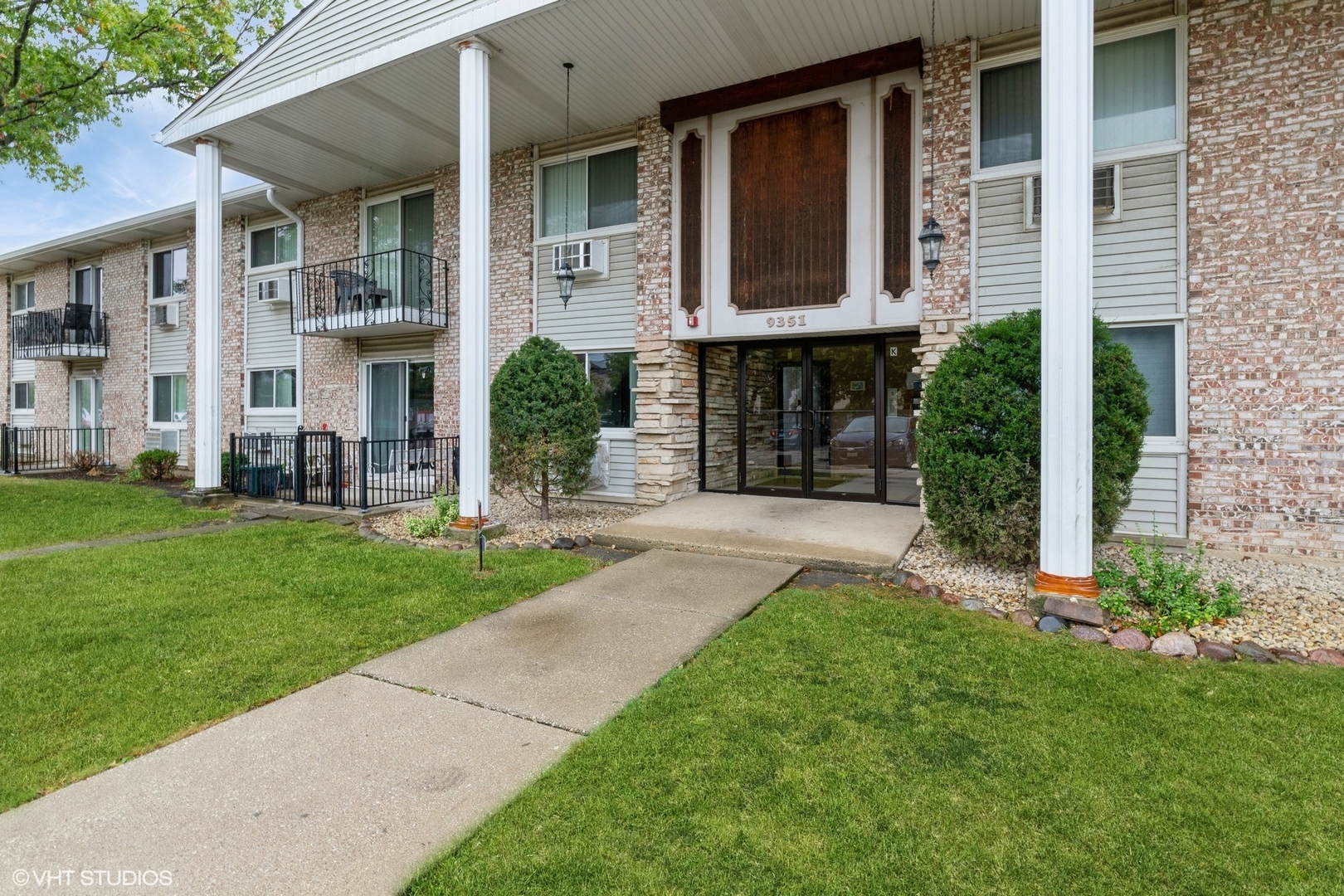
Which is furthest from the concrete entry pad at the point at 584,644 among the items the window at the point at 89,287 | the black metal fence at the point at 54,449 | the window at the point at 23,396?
the window at the point at 23,396

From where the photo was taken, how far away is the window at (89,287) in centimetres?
1502

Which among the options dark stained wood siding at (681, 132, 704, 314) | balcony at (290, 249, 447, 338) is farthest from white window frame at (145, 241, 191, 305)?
dark stained wood siding at (681, 132, 704, 314)

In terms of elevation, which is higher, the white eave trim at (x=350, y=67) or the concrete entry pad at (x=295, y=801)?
the white eave trim at (x=350, y=67)

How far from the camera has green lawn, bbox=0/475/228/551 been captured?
6.88 metres

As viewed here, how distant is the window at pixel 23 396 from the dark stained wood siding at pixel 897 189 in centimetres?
2170

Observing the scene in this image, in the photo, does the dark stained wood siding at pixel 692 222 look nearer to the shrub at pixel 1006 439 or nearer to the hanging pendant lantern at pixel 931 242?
the hanging pendant lantern at pixel 931 242

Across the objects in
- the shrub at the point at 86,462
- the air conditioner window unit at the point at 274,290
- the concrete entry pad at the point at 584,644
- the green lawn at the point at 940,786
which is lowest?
the green lawn at the point at 940,786

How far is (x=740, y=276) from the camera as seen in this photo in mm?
8047

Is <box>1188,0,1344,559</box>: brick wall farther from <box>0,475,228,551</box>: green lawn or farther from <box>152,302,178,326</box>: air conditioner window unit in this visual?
<box>152,302,178,326</box>: air conditioner window unit

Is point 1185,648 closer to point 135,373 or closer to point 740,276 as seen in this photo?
point 740,276

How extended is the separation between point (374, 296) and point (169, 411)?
7.25m

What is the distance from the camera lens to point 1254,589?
481 centimetres

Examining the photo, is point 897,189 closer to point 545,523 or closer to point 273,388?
point 545,523

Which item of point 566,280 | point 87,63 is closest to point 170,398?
point 87,63
